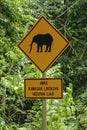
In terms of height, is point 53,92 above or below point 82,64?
below

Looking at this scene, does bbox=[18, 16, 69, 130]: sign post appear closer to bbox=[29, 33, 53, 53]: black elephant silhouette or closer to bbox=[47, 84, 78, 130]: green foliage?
bbox=[29, 33, 53, 53]: black elephant silhouette

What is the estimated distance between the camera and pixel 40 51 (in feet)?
21.1

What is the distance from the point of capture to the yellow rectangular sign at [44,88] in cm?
629

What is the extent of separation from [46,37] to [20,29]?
6.62ft

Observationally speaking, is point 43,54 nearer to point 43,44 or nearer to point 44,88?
point 43,44

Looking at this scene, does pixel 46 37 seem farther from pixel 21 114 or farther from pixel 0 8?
pixel 21 114

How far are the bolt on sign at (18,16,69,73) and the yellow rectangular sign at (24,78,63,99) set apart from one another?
7.6 inches

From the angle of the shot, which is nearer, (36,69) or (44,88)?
(44,88)

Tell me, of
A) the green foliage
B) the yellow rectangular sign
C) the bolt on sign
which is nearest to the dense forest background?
the green foliage

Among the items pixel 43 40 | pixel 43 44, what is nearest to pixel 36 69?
pixel 43 44

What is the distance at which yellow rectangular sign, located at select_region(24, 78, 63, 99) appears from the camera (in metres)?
6.29

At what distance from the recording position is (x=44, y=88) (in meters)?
6.35

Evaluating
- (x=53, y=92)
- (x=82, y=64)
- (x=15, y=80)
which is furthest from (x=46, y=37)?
(x=82, y=64)

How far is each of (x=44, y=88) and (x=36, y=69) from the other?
3334 mm
